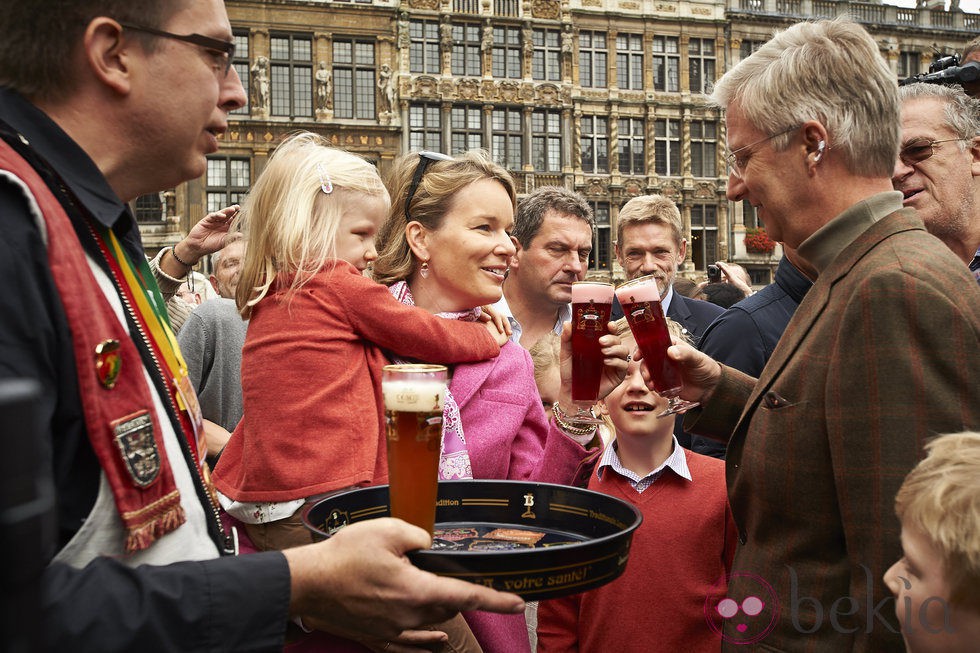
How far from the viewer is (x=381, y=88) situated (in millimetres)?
23188

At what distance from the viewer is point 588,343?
2322 mm

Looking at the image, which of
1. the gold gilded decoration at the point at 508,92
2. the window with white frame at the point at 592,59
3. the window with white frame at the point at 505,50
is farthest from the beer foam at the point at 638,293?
the window with white frame at the point at 592,59

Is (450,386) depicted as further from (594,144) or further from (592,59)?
(592,59)

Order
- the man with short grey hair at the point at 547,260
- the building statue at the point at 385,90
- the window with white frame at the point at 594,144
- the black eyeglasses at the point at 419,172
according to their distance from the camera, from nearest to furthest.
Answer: the black eyeglasses at the point at 419,172, the man with short grey hair at the point at 547,260, the building statue at the point at 385,90, the window with white frame at the point at 594,144

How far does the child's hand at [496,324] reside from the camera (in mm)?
2488

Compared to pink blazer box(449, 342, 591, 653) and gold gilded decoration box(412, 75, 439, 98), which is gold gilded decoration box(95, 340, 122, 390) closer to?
pink blazer box(449, 342, 591, 653)

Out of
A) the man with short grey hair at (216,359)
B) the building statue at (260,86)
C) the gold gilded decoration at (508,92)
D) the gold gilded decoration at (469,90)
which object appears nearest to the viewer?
the man with short grey hair at (216,359)

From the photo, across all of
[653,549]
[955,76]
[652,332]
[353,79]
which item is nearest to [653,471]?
[653,549]

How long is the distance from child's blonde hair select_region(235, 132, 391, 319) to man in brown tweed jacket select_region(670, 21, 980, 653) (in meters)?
1.03

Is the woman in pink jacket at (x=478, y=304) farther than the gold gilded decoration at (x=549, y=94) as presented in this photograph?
No

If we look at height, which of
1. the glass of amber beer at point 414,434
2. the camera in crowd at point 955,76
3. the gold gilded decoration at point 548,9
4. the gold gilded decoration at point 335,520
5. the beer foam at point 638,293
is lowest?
the gold gilded decoration at point 335,520

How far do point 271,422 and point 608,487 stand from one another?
3.89 feet

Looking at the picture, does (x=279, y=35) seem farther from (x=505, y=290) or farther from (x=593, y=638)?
(x=593, y=638)

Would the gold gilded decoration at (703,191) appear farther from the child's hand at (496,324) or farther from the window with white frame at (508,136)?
the child's hand at (496,324)
